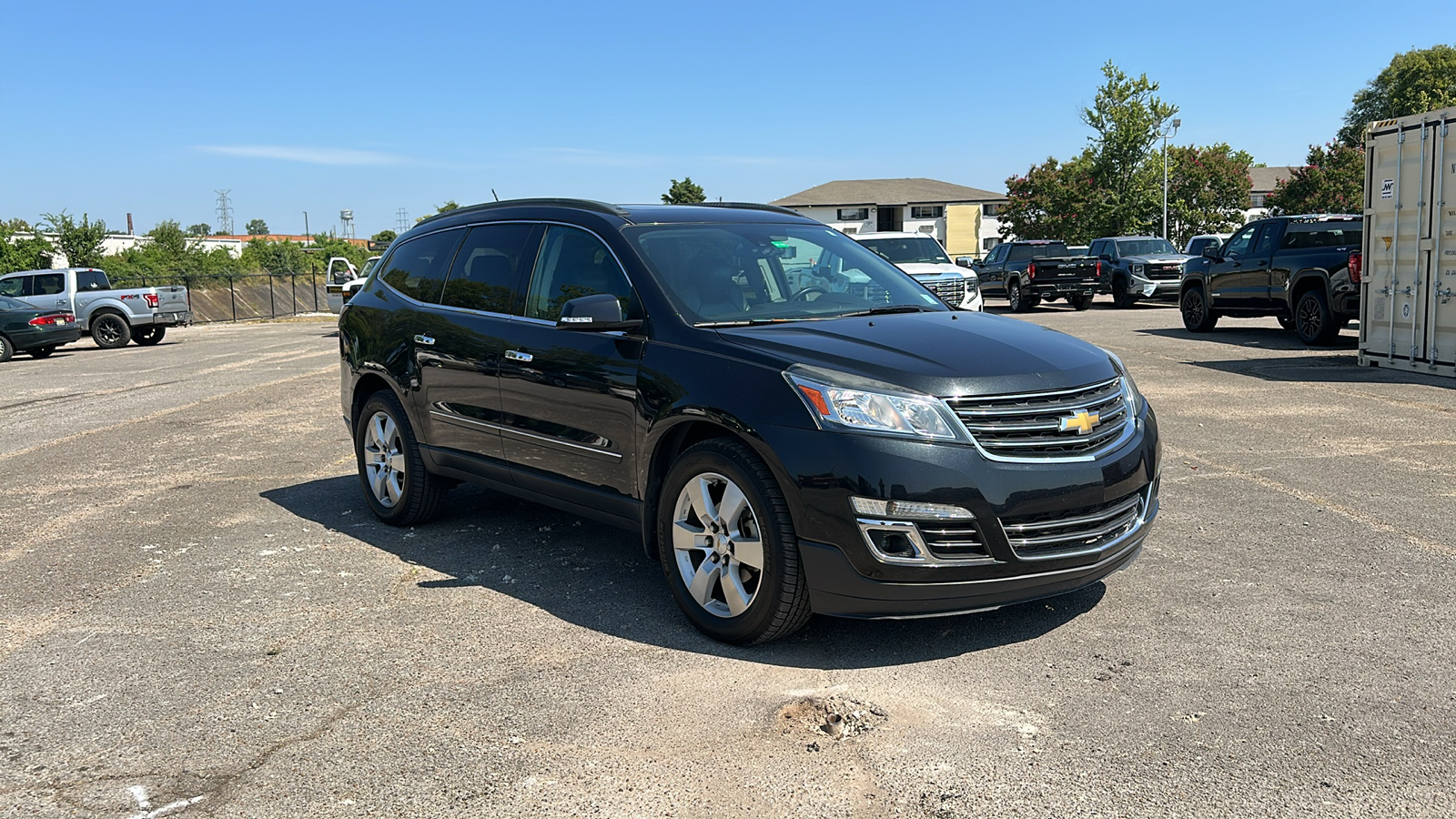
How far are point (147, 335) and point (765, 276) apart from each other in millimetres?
26576

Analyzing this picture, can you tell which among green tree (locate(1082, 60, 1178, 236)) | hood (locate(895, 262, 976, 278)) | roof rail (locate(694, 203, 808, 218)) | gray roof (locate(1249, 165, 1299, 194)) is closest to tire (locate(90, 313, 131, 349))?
hood (locate(895, 262, 976, 278))

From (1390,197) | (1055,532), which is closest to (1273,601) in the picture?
(1055,532)

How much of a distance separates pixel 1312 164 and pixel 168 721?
6358 cm

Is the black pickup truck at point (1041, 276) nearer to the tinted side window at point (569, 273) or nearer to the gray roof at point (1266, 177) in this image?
the tinted side window at point (569, 273)

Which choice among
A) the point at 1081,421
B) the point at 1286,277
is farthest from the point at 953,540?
the point at 1286,277

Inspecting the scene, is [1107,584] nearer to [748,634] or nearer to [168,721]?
[748,634]

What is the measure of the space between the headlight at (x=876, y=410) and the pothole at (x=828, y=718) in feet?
3.05

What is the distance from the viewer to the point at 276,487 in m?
8.15

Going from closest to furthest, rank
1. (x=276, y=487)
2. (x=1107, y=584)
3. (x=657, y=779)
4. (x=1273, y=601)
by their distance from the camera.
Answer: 1. (x=657, y=779)
2. (x=1273, y=601)
3. (x=1107, y=584)
4. (x=276, y=487)

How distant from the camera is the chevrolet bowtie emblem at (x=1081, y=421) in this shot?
4.28m

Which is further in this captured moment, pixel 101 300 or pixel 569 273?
pixel 101 300

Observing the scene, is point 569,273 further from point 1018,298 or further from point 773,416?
point 1018,298

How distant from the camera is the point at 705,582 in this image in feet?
15.1

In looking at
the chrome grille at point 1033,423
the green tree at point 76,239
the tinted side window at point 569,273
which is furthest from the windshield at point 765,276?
the green tree at point 76,239
